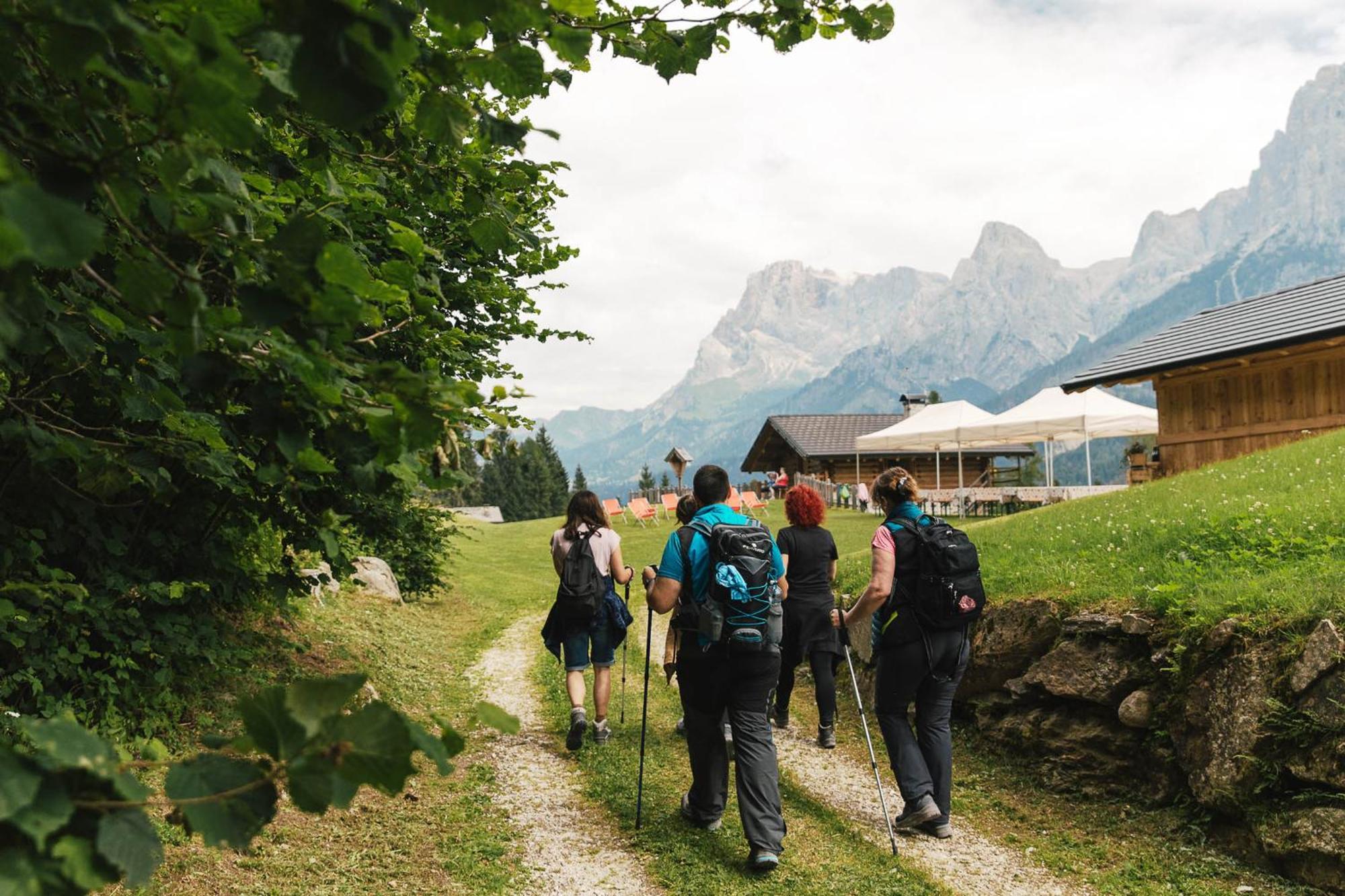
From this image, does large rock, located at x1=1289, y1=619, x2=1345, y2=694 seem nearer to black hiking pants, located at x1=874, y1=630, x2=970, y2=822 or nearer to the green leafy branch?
black hiking pants, located at x1=874, y1=630, x2=970, y2=822

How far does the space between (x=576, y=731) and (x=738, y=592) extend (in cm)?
295

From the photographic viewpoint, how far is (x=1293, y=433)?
14617 millimetres

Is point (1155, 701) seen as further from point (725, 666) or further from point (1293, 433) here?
point (1293, 433)

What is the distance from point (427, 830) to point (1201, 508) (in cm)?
747

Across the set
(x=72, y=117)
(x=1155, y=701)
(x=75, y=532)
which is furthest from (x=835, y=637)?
(x=72, y=117)

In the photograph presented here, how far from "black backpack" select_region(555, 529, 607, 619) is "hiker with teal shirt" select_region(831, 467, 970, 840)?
2.32 m

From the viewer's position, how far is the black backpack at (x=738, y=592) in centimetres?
493

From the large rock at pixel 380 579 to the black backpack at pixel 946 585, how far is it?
29.0 feet

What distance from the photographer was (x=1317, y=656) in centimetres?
482

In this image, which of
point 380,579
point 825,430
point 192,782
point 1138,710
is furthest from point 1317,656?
point 825,430

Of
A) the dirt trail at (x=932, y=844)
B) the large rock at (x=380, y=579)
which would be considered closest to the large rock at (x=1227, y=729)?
the dirt trail at (x=932, y=844)

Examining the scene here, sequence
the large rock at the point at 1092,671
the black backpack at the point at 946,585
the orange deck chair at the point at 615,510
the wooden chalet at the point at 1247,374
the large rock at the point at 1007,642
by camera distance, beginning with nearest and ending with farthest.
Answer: the black backpack at the point at 946,585, the large rock at the point at 1092,671, the large rock at the point at 1007,642, the wooden chalet at the point at 1247,374, the orange deck chair at the point at 615,510

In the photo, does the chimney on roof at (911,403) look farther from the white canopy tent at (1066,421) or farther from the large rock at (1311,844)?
the large rock at (1311,844)

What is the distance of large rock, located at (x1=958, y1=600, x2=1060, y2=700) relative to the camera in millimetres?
6934
